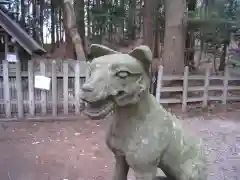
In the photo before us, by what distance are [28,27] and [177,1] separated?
14212mm

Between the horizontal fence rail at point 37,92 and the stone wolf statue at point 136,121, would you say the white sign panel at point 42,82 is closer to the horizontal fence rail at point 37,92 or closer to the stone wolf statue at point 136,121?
the horizontal fence rail at point 37,92

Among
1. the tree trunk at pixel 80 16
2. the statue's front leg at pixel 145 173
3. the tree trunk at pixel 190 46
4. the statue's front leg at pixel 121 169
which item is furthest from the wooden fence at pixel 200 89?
the tree trunk at pixel 80 16

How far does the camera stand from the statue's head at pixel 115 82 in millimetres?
1674

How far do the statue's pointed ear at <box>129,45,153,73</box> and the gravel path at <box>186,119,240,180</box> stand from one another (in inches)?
110

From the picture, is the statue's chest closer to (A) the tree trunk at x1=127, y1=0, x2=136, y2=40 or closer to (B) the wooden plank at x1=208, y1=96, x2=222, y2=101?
(B) the wooden plank at x1=208, y1=96, x2=222, y2=101

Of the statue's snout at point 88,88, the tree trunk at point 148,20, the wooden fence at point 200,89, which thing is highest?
the tree trunk at point 148,20

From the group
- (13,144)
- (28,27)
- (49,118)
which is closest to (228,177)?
(13,144)

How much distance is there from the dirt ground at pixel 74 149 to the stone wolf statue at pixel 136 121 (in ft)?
7.77

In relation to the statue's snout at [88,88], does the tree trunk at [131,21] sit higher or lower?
higher

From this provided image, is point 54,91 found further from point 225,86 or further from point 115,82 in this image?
point 115,82

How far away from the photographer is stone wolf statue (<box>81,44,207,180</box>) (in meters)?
1.72

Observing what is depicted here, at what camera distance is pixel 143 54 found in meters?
1.79

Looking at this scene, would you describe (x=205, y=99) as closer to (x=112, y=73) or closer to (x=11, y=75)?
(x=11, y=75)

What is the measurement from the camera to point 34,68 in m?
7.07
